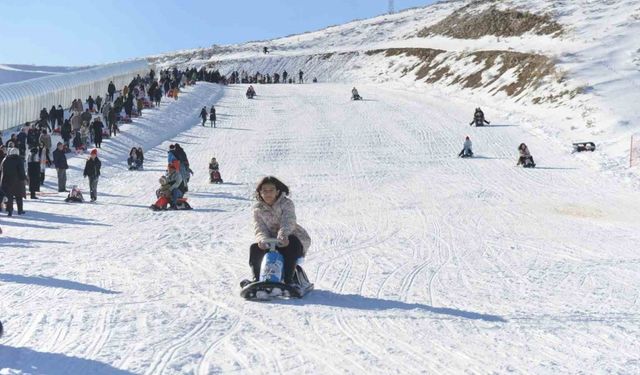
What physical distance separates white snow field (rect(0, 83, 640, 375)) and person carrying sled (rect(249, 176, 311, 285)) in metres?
0.48

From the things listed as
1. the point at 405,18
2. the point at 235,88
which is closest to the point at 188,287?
the point at 235,88

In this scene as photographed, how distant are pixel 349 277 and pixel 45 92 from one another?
1147 inches

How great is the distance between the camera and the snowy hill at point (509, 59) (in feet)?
125

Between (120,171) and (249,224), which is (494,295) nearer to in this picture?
(249,224)

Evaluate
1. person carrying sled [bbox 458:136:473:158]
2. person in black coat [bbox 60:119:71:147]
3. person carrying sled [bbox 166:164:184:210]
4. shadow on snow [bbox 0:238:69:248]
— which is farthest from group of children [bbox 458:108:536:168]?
shadow on snow [bbox 0:238:69:248]

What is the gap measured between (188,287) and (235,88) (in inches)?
2013

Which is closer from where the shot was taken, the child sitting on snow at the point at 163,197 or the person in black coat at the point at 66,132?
the child sitting on snow at the point at 163,197

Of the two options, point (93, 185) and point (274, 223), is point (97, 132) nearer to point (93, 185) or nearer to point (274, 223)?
point (93, 185)

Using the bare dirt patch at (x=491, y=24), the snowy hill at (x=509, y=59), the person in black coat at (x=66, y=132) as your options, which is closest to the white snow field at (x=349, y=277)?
the person in black coat at (x=66, y=132)

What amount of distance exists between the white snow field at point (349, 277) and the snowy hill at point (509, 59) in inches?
386

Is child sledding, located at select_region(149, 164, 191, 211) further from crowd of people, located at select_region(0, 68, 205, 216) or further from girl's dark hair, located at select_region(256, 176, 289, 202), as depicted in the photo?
girl's dark hair, located at select_region(256, 176, 289, 202)

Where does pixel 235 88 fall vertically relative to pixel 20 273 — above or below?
above

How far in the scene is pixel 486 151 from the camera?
31.6 metres

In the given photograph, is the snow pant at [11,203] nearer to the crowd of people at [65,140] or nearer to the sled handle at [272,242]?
the crowd of people at [65,140]
